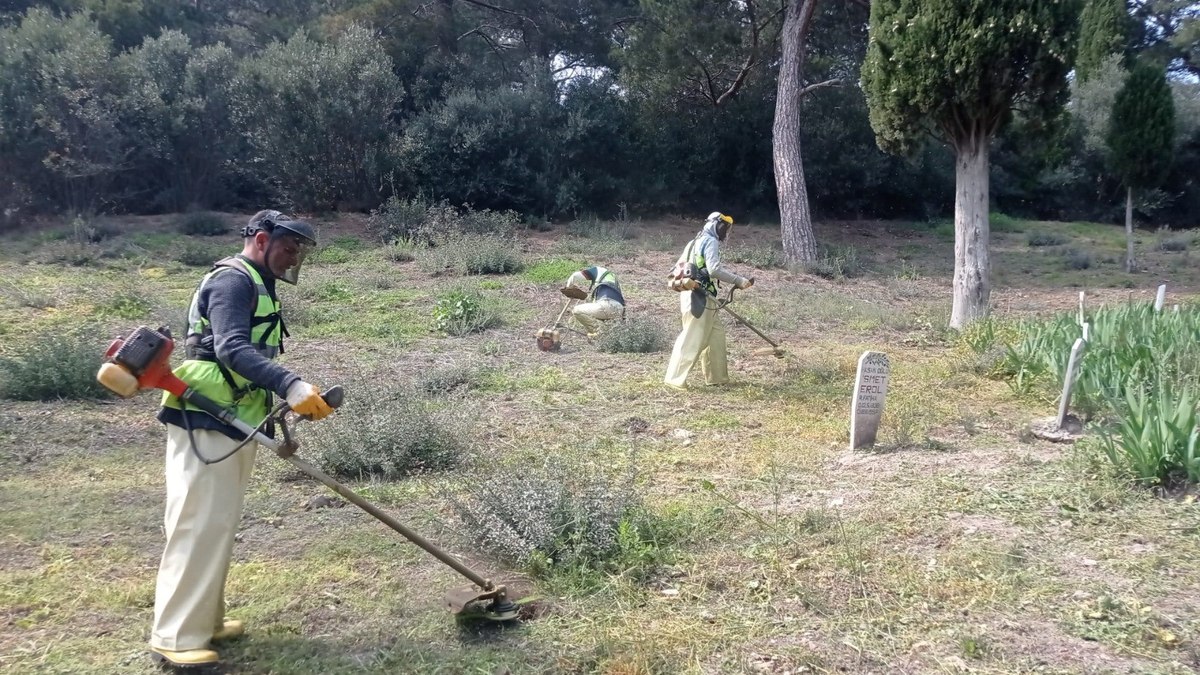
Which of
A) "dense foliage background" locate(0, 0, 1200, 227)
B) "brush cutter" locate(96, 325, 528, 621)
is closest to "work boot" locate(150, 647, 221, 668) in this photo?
"brush cutter" locate(96, 325, 528, 621)

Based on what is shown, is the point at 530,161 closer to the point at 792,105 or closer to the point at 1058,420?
the point at 792,105

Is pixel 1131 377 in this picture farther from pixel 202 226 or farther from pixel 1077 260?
pixel 202 226

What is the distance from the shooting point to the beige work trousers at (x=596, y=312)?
11227 mm

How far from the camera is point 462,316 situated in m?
12.0

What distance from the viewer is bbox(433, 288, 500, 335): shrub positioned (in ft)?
39.0

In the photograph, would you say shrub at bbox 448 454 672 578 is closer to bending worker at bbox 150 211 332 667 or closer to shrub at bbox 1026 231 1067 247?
bending worker at bbox 150 211 332 667

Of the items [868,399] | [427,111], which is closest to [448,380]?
[868,399]

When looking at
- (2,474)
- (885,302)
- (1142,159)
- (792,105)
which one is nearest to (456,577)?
(2,474)

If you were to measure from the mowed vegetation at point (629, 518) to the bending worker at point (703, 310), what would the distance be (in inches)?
12.5

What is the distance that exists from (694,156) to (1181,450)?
20.2m

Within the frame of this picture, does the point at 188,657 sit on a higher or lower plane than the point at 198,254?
lower

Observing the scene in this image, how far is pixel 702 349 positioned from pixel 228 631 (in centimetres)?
576

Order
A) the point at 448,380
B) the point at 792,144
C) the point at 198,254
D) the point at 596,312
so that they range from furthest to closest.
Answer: the point at 792,144 → the point at 198,254 → the point at 596,312 → the point at 448,380

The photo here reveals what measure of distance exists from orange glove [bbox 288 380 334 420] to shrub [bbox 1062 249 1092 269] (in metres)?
18.9
